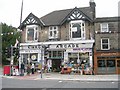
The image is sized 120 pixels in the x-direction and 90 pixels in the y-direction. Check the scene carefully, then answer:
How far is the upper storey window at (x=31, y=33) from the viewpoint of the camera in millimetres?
40500

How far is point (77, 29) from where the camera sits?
1494 inches

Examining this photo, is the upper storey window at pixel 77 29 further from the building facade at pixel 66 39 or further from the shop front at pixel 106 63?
the shop front at pixel 106 63

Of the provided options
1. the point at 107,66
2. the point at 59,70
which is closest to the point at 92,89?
the point at 107,66

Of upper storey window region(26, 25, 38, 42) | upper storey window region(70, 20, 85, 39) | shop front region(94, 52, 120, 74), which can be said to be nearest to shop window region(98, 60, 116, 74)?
Result: shop front region(94, 52, 120, 74)

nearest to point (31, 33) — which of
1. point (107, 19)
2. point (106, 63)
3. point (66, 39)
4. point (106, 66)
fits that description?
point (66, 39)

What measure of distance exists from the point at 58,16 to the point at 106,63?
36.6 feet

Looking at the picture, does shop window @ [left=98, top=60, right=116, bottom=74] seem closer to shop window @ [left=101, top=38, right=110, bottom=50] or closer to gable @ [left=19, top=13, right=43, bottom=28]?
shop window @ [left=101, top=38, right=110, bottom=50]

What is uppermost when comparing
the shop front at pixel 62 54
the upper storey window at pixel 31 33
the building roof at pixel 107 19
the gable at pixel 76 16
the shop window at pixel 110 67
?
the gable at pixel 76 16

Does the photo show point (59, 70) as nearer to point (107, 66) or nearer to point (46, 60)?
point (46, 60)

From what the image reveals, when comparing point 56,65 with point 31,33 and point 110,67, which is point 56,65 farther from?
point 110,67

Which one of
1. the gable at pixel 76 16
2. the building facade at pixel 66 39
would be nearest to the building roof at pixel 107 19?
the building facade at pixel 66 39

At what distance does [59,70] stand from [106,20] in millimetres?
9444

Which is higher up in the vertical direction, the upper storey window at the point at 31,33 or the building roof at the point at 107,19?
the building roof at the point at 107,19

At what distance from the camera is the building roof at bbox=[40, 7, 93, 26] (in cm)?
3901
